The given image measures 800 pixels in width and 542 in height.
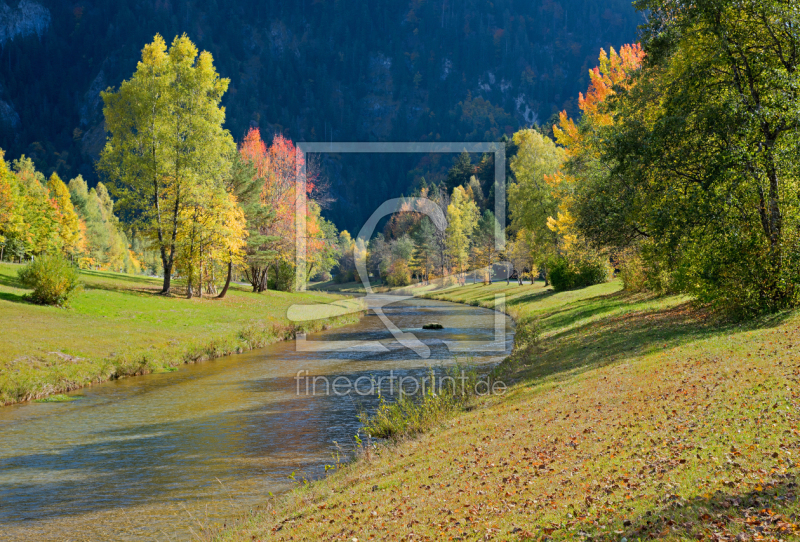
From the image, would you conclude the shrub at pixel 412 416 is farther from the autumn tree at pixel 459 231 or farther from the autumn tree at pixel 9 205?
the autumn tree at pixel 459 231

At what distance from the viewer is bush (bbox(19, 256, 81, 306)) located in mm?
28703

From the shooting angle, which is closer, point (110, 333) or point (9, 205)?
point (110, 333)

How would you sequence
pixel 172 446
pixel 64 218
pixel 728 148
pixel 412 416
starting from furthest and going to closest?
pixel 64 218
pixel 728 148
pixel 172 446
pixel 412 416

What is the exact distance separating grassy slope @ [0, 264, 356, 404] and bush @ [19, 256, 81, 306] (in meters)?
0.84

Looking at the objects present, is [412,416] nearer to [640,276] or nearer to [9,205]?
[640,276]

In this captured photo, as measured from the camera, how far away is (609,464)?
8656 mm

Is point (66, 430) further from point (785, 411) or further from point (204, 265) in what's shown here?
point (204, 265)

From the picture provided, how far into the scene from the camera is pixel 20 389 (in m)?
18.7

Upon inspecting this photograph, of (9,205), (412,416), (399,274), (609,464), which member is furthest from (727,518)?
(399,274)

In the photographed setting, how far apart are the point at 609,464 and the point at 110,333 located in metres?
24.9

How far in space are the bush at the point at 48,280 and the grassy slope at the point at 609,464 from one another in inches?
960

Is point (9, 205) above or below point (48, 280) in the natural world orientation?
above

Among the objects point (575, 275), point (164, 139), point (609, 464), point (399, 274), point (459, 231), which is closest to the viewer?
point (609, 464)

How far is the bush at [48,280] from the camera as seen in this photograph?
1130 inches
